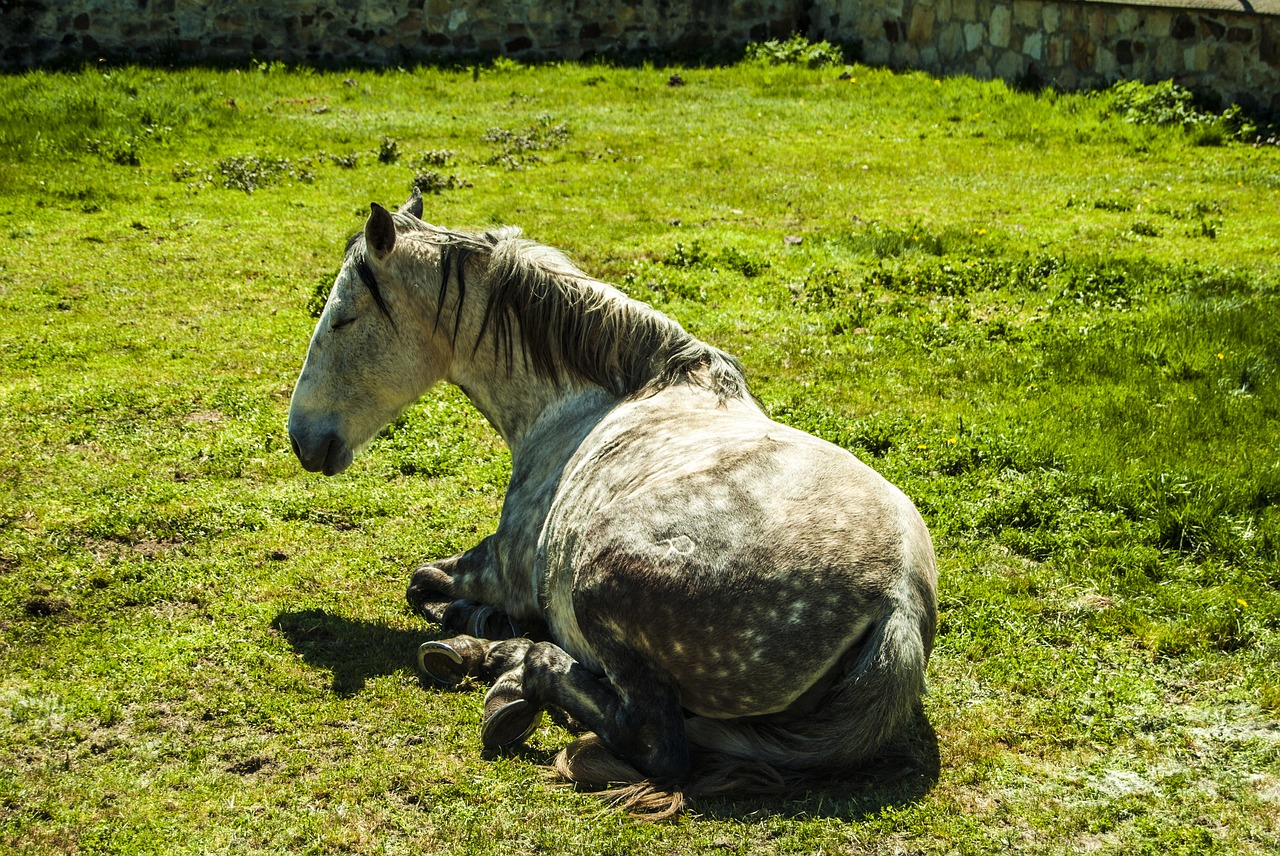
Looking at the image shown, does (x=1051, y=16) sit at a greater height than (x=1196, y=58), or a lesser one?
greater

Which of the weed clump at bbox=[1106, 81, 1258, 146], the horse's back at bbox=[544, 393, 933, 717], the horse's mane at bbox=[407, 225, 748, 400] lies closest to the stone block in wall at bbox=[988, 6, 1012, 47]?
the weed clump at bbox=[1106, 81, 1258, 146]

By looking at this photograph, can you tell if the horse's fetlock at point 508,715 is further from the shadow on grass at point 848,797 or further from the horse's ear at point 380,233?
the horse's ear at point 380,233

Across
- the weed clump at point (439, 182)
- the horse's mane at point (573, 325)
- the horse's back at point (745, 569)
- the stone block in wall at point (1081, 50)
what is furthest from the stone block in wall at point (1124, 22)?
the horse's back at point (745, 569)

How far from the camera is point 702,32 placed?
18844 mm

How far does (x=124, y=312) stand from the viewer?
960cm

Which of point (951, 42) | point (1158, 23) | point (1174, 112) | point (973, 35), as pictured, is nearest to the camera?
point (1174, 112)

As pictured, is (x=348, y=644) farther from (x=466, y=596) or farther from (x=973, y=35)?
(x=973, y=35)

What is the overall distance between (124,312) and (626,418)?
6312 millimetres

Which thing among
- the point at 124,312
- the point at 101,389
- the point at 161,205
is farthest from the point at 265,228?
the point at 101,389

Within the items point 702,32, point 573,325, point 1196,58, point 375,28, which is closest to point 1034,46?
point 1196,58

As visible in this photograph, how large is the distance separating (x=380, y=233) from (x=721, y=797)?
9.52 ft

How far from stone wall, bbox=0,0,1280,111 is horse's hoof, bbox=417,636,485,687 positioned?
12.8 metres

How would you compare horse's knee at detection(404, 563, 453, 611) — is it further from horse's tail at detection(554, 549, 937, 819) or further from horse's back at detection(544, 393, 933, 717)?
horse's tail at detection(554, 549, 937, 819)

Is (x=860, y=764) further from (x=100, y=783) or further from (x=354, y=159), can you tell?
(x=354, y=159)
